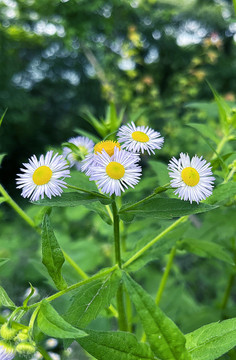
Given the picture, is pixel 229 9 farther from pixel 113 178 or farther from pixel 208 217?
pixel 113 178

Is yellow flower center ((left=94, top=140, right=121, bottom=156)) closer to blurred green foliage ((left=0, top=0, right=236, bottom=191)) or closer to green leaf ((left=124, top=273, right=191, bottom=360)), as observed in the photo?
green leaf ((left=124, top=273, right=191, bottom=360))

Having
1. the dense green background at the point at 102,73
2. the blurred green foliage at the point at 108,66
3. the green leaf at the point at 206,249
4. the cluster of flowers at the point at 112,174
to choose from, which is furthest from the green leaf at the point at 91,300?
the blurred green foliage at the point at 108,66

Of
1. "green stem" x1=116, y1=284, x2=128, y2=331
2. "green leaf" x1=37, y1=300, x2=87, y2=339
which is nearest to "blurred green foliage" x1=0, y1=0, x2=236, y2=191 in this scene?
"green stem" x1=116, y1=284, x2=128, y2=331

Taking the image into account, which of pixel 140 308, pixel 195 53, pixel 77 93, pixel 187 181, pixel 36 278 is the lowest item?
pixel 140 308

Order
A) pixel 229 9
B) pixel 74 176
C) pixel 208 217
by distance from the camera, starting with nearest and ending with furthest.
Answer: pixel 74 176 < pixel 208 217 < pixel 229 9

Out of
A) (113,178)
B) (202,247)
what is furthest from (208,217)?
(113,178)

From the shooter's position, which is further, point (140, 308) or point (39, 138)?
point (39, 138)
